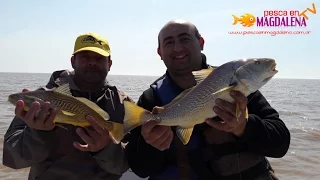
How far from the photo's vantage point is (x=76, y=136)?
436 centimetres

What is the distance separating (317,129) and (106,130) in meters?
15.3

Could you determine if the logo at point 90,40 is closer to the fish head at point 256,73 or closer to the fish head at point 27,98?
the fish head at point 27,98

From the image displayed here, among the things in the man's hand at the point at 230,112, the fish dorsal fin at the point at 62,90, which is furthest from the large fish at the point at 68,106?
the man's hand at the point at 230,112

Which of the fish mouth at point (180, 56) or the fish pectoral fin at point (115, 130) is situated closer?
the fish pectoral fin at point (115, 130)

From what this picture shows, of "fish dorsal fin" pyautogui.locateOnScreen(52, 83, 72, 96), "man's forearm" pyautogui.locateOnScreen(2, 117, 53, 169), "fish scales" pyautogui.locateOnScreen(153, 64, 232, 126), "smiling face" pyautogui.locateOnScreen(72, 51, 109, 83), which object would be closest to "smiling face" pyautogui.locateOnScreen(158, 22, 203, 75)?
"fish scales" pyautogui.locateOnScreen(153, 64, 232, 126)

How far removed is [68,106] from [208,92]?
5.34ft

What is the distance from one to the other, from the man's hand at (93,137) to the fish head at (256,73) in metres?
1.71

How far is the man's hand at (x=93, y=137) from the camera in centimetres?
371

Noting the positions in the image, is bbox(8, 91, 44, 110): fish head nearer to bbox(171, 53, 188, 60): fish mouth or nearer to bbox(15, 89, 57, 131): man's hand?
bbox(15, 89, 57, 131): man's hand

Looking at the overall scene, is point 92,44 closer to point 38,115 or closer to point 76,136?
point 76,136

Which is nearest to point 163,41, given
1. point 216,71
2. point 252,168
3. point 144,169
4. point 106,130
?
point 216,71

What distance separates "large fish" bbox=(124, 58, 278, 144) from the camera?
10.1ft

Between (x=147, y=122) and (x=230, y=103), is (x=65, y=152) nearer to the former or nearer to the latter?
(x=147, y=122)

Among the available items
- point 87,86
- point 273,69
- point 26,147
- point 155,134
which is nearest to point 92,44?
point 87,86
